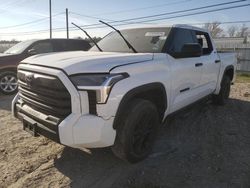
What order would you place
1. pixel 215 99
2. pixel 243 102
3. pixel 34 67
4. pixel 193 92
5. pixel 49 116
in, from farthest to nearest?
pixel 243 102, pixel 215 99, pixel 193 92, pixel 34 67, pixel 49 116

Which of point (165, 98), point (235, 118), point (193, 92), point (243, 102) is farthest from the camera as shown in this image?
point (243, 102)

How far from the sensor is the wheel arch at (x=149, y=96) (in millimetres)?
3258

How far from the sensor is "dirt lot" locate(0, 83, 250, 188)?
3398 mm

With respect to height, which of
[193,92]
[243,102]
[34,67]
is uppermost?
[34,67]

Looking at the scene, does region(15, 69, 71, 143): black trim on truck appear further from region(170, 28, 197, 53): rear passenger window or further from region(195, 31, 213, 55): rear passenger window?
region(195, 31, 213, 55): rear passenger window

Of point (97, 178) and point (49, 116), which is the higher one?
point (49, 116)

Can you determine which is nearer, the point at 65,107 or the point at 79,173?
the point at 65,107

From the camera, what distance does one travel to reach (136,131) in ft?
12.1

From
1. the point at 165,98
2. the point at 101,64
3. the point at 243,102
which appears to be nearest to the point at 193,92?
the point at 165,98

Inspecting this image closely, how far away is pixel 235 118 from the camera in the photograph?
610 centimetres

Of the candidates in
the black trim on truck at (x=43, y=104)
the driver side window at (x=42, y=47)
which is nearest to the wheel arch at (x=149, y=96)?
the black trim on truck at (x=43, y=104)

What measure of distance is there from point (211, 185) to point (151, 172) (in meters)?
0.73

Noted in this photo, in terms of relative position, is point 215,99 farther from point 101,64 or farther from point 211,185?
point 101,64

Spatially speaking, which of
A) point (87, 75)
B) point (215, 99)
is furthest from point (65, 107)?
point (215, 99)
